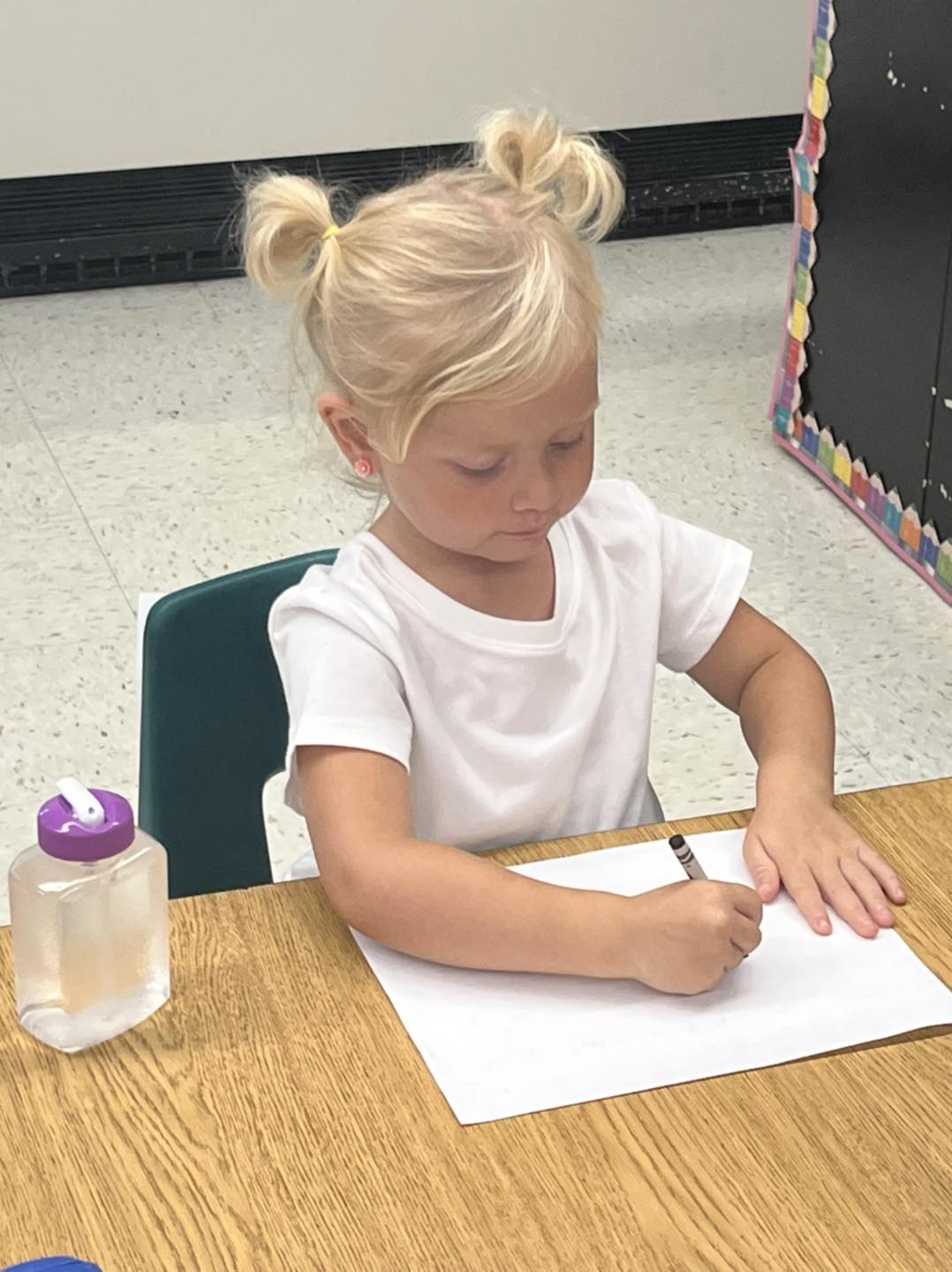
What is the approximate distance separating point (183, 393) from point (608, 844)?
237 centimetres

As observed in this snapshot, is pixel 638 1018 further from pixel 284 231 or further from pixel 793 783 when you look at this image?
pixel 284 231

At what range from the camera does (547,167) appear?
44.4 inches

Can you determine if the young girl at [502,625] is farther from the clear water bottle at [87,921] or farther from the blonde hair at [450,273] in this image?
the clear water bottle at [87,921]

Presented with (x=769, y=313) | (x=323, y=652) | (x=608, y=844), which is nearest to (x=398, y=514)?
(x=323, y=652)

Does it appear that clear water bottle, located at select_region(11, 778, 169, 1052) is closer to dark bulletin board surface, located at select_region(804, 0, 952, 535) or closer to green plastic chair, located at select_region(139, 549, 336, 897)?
green plastic chair, located at select_region(139, 549, 336, 897)

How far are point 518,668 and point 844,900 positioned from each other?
0.93 ft

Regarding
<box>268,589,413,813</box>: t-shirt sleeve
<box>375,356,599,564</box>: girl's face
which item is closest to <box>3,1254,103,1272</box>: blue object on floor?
<box>268,589,413,813</box>: t-shirt sleeve

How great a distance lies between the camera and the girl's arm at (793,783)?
1.01 metres

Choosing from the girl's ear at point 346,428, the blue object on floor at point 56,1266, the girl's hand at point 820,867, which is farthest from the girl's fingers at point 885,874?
the blue object on floor at point 56,1266

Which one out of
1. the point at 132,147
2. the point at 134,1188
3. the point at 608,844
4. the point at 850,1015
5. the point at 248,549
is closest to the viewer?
the point at 134,1188

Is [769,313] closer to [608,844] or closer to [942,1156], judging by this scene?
[608,844]

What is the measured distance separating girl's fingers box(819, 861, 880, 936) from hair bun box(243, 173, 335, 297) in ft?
1.54

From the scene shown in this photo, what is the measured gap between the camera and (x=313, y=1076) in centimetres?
86

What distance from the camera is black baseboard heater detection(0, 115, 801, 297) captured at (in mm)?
3672
